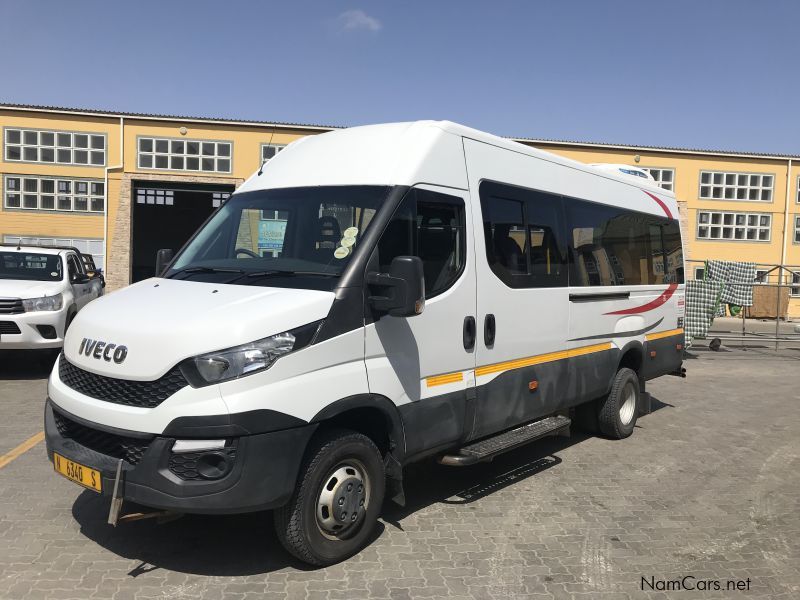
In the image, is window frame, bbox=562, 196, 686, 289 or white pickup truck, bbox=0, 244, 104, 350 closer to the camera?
window frame, bbox=562, 196, 686, 289

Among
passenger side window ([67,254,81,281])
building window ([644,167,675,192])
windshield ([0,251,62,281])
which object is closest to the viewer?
windshield ([0,251,62,281])

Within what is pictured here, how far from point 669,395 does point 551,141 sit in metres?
22.7

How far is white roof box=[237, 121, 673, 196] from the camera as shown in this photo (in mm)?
4504

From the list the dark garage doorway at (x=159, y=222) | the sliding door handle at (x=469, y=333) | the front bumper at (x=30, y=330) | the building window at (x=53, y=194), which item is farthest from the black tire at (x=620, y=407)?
the dark garage doorway at (x=159, y=222)

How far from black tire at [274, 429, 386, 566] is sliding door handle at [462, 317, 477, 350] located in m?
1.09

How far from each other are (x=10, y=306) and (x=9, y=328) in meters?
0.31

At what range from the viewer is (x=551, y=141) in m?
31.0

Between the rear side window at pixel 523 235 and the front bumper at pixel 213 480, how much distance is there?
2299mm

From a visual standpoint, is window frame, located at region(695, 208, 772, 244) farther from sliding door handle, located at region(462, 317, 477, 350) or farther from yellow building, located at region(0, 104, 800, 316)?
sliding door handle, located at region(462, 317, 477, 350)

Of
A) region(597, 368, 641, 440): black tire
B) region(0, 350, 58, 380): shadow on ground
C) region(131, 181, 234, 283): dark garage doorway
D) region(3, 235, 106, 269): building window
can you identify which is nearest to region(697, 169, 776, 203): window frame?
region(131, 181, 234, 283): dark garage doorway

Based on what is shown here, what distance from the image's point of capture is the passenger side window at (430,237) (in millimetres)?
4273

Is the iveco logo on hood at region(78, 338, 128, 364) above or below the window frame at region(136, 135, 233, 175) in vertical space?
below

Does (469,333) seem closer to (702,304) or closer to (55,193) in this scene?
(702,304)

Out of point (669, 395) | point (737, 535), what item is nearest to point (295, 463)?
point (737, 535)
